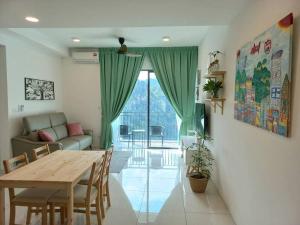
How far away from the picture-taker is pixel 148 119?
21.5 feet

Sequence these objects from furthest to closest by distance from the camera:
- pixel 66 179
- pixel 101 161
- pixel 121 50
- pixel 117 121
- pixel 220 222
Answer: pixel 117 121, pixel 121 50, pixel 220 222, pixel 101 161, pixel 66 179

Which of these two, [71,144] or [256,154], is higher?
[256,154]

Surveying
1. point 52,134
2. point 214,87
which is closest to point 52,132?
point 52,134

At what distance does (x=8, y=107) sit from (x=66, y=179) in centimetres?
303

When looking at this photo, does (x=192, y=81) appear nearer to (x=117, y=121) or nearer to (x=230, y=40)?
(x=117, y=121)

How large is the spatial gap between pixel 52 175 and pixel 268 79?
78.8 inches

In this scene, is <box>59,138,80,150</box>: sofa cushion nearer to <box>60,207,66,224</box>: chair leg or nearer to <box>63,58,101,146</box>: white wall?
<box>63,58,101,146</box>: white wall

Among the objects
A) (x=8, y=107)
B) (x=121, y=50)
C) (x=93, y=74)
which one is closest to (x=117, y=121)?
(x=93, y=74)

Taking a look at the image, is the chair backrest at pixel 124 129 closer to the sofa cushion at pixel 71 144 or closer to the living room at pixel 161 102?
the living room at pixel 161 102

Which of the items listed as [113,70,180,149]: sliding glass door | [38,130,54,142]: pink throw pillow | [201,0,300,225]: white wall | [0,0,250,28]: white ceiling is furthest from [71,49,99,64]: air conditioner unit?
[201,0,300,225]: white wall

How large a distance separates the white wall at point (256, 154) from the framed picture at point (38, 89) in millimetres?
3823

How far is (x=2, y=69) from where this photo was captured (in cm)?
428

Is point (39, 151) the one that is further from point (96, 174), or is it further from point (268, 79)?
point (268, 79)

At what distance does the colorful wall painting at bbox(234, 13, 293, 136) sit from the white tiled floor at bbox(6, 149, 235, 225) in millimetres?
1318
